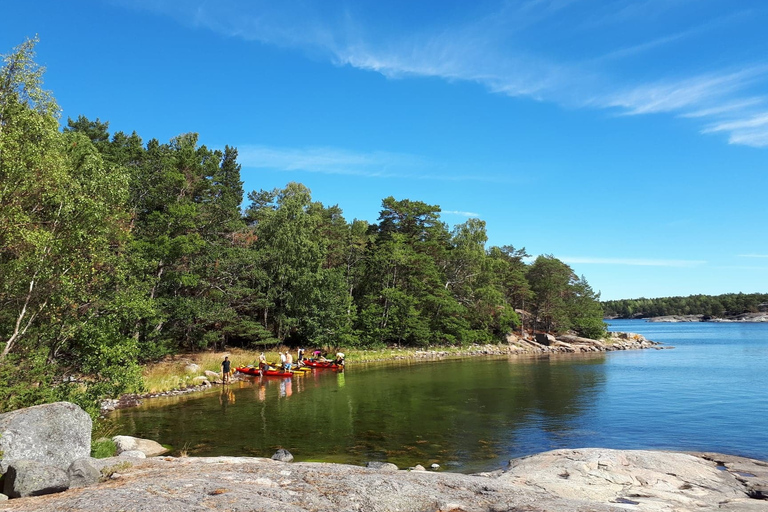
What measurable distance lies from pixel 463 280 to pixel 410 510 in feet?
206

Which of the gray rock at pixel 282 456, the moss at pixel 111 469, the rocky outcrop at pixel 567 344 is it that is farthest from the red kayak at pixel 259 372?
the rocky outcrop at pixel 567 344

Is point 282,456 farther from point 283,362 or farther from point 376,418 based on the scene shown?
point 283,362

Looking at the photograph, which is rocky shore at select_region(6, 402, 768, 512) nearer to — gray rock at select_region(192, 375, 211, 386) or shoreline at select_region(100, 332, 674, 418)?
gray rock at select_region(192, 375, 211, 386)

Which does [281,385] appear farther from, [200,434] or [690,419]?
[690,419]

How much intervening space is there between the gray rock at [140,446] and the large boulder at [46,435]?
Result: 3208mm

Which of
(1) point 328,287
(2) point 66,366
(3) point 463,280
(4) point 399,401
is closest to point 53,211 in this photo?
(2) point 66,366

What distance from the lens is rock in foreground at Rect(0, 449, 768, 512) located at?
7.74 m

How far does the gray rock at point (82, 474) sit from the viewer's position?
8906mm

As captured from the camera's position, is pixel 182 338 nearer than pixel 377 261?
Yes

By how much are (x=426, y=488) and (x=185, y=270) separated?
3330 centimetres

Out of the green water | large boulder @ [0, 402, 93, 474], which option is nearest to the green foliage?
large boulder @ [0, 402, 93, 474]

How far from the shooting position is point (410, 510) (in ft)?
26.7

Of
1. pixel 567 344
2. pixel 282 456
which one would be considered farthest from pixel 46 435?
pixel 567 344

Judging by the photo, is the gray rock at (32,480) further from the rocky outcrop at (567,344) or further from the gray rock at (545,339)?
the gray rock at (545,339)
